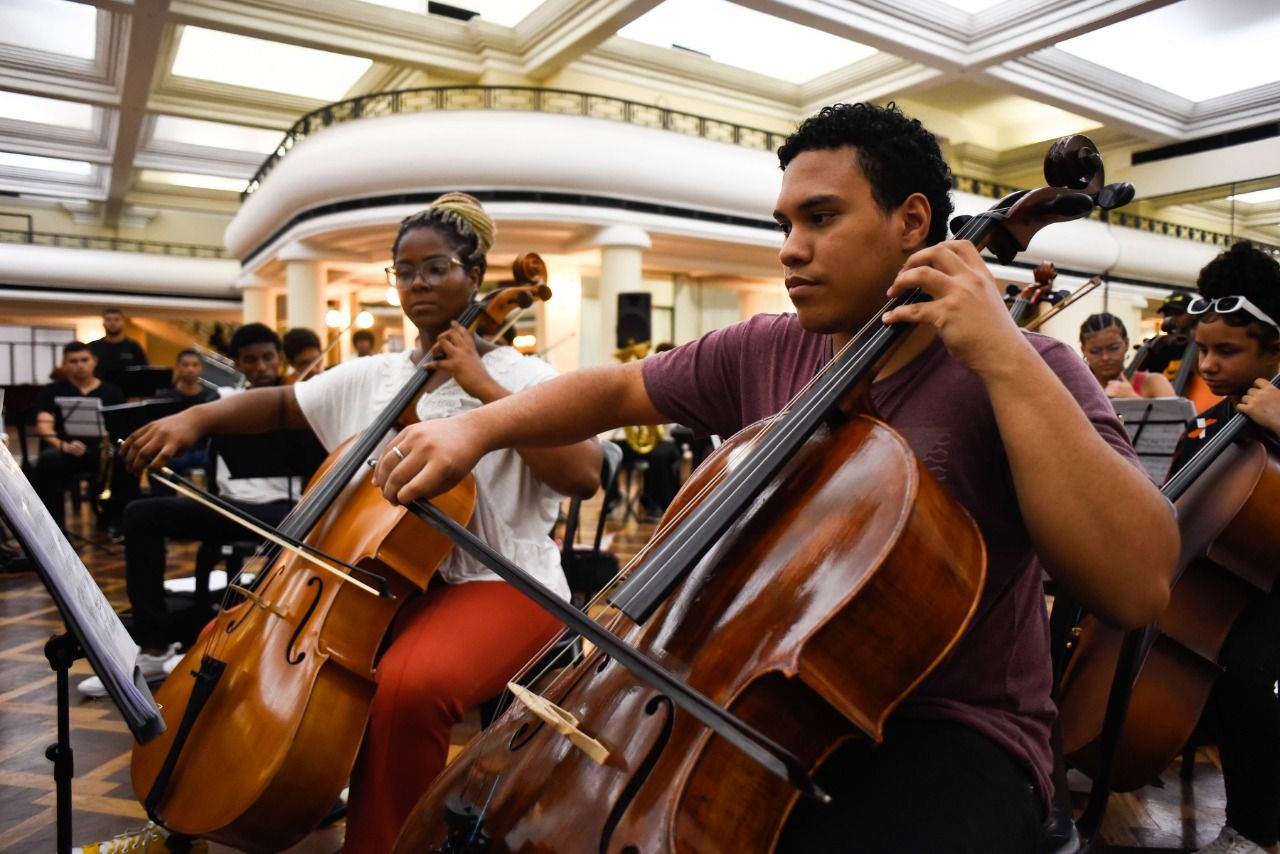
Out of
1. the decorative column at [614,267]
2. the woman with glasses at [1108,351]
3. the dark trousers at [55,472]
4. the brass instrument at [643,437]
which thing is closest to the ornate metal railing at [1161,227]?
the decorative column at [614,267]

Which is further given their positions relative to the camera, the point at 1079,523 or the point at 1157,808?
the point at 1157,808

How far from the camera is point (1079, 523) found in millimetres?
953

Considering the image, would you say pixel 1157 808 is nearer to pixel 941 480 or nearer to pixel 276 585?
pixel 941 480

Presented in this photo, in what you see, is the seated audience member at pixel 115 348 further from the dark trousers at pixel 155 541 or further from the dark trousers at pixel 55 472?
the dark trousers at pixel 155 541

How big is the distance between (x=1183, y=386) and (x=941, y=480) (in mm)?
3070

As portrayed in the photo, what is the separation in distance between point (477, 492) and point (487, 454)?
0.23m

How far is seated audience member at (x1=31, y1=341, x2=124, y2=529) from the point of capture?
5523 mm

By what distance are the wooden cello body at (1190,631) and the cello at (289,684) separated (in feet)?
4.83

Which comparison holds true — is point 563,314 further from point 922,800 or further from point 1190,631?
point 922,800

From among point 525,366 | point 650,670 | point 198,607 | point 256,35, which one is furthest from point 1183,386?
point 256,35

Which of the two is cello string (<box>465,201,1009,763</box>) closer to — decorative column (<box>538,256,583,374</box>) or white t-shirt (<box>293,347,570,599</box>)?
white t-shirt (<box>293,347,570,599</box>)

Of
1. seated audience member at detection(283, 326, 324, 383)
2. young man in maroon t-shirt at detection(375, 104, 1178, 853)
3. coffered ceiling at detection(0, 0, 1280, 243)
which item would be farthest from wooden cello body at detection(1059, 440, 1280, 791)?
coffered ceiling at detection(0, 0, 1280, 243)

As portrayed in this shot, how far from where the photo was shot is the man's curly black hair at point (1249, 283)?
7.12 feet

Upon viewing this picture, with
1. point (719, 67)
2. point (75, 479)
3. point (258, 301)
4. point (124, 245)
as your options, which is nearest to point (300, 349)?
point (75, 479)
